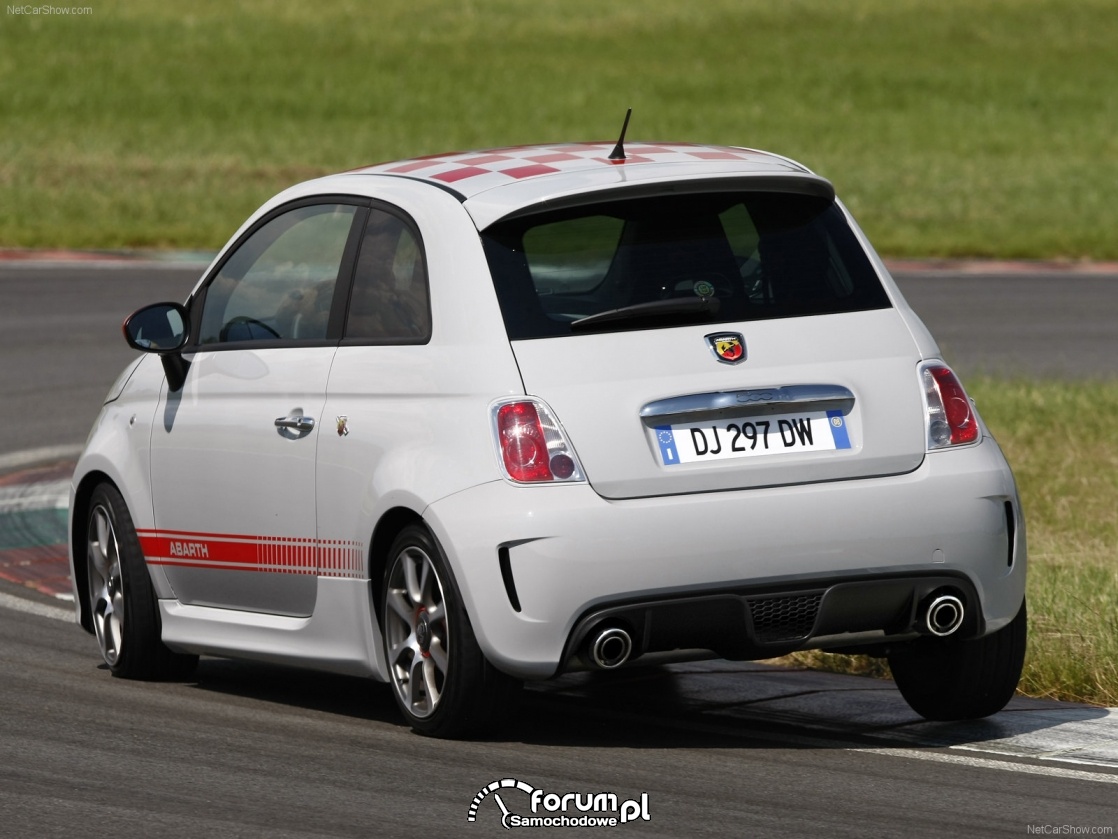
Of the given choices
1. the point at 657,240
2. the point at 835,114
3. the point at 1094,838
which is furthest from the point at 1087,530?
the point at 835,114

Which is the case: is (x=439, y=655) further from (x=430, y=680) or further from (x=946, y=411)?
(x=946, y=411)

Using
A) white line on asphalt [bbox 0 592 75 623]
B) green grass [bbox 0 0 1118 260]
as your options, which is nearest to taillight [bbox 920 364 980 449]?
white line on asphalt [bbox 0 592 75 623]

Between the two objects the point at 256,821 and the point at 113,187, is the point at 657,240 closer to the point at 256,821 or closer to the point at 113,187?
the point at 256,821

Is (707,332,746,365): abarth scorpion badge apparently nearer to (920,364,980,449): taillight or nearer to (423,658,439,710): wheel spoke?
(920,364,980,449): taillight

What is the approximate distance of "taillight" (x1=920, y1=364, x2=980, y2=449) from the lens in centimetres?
641

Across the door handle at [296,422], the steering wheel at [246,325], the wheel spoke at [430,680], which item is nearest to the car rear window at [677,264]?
the door handle at [296,422]

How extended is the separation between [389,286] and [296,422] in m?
0.54

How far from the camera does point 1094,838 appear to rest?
207 inches

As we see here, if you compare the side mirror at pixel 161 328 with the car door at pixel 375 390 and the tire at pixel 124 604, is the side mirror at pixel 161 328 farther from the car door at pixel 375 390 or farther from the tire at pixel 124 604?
the car door at pixel 375 390

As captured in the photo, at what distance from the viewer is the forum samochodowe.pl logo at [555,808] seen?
5508 millimetres

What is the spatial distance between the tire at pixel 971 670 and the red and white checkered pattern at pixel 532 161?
→ 1.68m

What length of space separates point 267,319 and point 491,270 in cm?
126

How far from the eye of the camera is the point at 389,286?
6.83m

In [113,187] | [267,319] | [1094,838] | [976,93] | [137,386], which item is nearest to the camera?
[1094,838]
